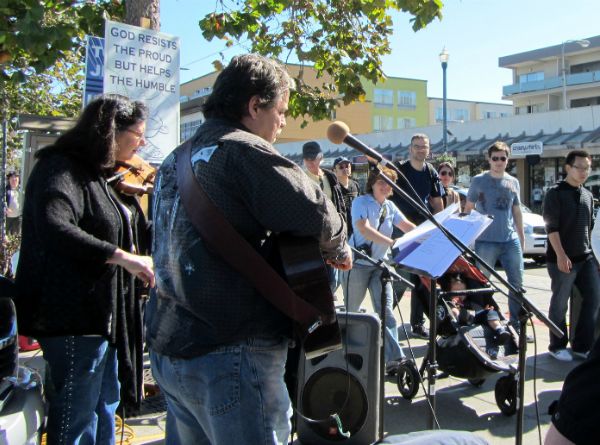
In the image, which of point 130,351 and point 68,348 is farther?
point 130,351

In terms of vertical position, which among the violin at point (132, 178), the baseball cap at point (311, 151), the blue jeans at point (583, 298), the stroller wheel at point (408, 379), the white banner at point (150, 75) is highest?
the white banner at point (150, 75)

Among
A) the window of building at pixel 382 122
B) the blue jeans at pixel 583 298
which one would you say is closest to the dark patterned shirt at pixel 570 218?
the blue jeans at pixel 583 298

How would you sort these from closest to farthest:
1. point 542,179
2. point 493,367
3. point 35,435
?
point 35,435, point 493,367, point 542,179

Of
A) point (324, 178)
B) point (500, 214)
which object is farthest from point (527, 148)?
point (324, 178)

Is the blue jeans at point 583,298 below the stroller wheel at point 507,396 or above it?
above

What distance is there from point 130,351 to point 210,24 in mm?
4831

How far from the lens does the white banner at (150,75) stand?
4.49 metres

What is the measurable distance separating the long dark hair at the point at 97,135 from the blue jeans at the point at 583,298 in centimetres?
453

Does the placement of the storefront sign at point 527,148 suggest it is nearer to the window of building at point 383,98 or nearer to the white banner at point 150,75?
the white banner at point 150,75

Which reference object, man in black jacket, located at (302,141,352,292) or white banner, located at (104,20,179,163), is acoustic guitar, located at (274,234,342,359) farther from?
man in black jacket, located at (302,141,352,292)

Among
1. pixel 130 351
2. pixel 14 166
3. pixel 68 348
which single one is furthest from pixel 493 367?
pixel 14 166

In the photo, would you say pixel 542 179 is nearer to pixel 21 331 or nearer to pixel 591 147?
pixel 591 147

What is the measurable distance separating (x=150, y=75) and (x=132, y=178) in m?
1.59

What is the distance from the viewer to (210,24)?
6836mm
